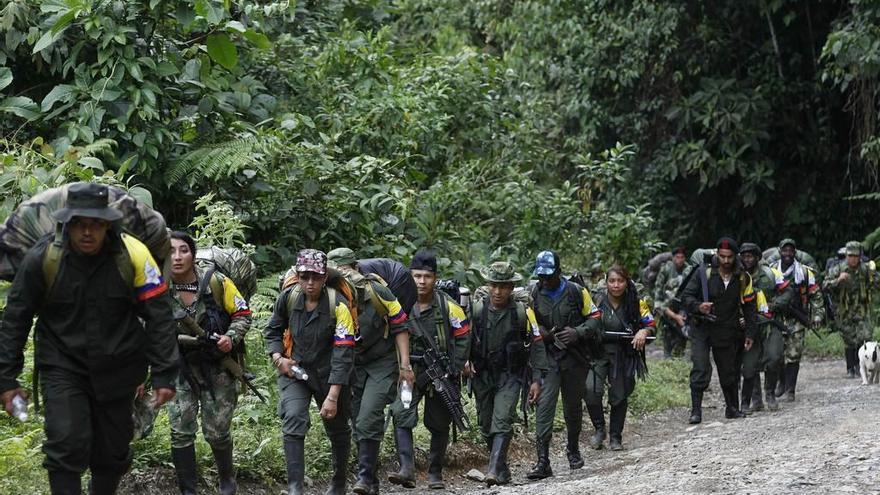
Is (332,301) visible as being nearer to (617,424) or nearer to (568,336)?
(568,336)

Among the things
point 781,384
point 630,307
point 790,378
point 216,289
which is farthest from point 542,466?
point 781,384

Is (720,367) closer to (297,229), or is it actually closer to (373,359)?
(297,229)

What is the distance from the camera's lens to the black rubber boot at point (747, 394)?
16.5 m

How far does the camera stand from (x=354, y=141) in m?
16.8

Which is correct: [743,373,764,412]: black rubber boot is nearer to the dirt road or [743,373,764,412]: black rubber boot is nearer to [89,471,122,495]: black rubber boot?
the dirt road

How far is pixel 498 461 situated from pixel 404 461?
847 millimetres

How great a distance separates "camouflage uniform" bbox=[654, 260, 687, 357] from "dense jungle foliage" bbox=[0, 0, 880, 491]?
0.75m

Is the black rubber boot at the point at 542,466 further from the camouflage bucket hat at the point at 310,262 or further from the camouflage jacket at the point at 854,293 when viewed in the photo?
the camouflage jacket at the point at 854,293

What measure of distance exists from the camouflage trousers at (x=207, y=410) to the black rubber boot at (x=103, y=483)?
2.00 m

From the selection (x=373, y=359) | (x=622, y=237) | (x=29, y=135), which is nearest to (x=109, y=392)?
(x=373, y=359)

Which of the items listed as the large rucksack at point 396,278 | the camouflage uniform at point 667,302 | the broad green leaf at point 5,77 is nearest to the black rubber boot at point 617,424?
Result: the large rucksack at point 396,278

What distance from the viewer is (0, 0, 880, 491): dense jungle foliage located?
1340 centimetres

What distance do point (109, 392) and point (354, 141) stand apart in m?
10.1

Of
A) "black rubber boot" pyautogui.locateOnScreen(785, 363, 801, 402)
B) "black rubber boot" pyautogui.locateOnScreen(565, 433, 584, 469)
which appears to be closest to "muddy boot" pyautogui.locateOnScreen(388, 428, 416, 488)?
"black rubber boot" pyautogui.locateOnScreen(565, 433, 584, 469)
